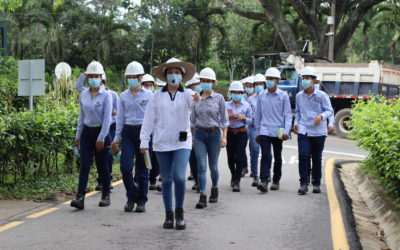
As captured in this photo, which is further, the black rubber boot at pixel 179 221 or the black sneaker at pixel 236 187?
the black sneaker at pixel 236 187

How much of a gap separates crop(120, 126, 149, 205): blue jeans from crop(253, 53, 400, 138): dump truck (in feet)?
50.1

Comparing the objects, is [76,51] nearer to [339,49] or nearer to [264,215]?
[339,49]

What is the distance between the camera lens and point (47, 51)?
39375 mm

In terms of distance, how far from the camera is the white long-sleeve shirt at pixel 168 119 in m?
6.64

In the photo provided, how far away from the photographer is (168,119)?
21.9 ft

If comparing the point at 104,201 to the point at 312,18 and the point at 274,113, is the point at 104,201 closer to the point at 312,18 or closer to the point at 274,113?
the point at 274,113

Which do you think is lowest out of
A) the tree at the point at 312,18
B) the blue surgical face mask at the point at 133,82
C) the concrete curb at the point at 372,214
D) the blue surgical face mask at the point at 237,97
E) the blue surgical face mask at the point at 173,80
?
the concrete curb at the point at 372,214

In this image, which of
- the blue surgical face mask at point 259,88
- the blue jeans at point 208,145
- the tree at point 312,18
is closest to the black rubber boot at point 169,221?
the blue jeans at point 208,145

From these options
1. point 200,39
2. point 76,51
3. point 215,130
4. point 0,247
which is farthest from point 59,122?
point 76,51

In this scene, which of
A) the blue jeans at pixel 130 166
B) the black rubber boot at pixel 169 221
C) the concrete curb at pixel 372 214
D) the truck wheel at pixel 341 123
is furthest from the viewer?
the truck wheel at pixel 341 123

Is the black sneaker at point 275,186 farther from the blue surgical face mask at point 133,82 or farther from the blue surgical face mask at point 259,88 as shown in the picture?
→ the blue surgical face mask at point 133,82

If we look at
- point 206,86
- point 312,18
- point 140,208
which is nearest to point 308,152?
point 206,86

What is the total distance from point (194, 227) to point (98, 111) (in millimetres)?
2034

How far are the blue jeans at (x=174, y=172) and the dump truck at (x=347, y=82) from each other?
636 inches
